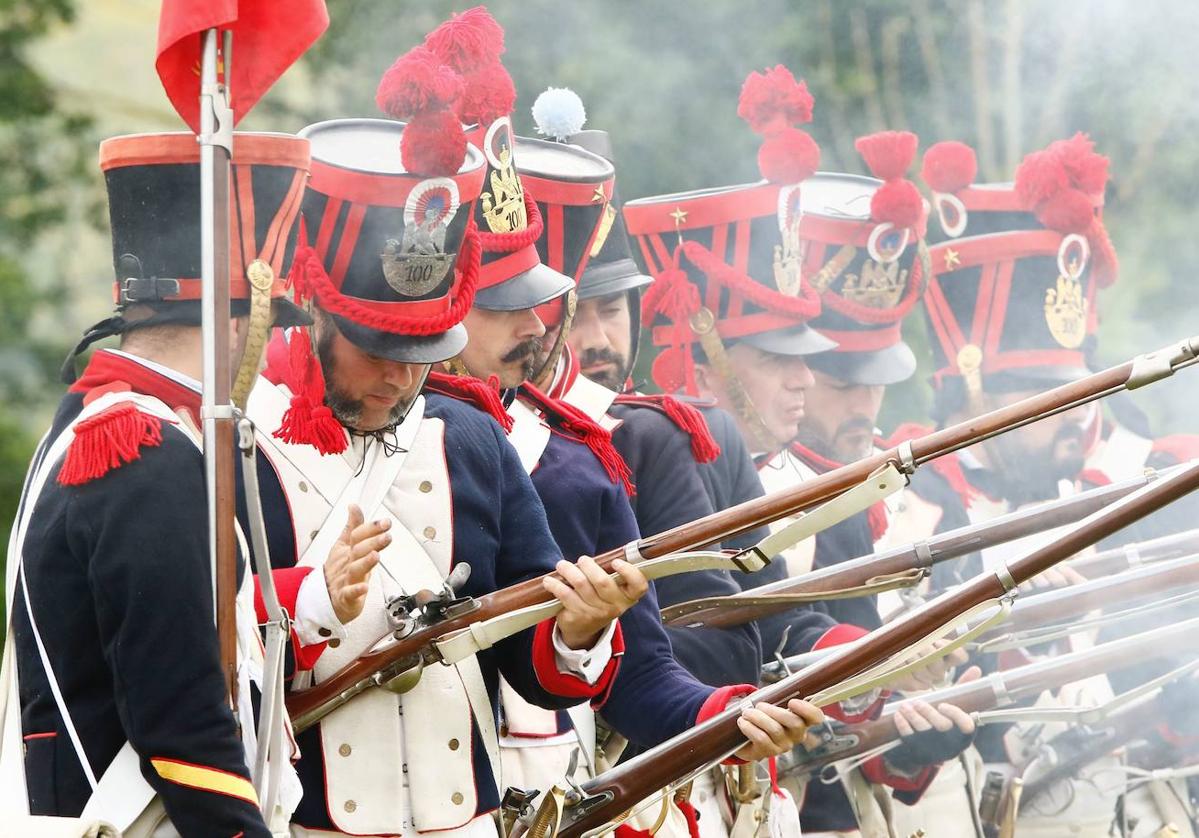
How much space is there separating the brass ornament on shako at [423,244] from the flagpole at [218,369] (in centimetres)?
52

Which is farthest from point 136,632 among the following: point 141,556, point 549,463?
point 549,463

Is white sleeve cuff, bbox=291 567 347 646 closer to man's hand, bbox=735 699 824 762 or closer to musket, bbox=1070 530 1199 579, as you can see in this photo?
man's hand, bbox=735 699 824 762

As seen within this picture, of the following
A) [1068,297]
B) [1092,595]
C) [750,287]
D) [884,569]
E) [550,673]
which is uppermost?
[750,287]

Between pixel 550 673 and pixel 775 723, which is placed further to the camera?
pixel 775 723

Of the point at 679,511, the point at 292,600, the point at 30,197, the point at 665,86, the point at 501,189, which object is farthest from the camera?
the point at 30,197

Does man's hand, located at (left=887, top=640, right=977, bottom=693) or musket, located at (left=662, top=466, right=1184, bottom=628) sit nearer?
musket, located at (left=662, top=466, right=1184, bottom=628)

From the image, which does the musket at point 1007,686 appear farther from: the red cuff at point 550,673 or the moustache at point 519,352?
the red cuff at point 550,673

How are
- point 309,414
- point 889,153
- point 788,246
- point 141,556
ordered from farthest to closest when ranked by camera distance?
point 889,153 → point 788,246 → point 309,414 → point 141,556

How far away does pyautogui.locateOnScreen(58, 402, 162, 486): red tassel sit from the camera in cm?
261

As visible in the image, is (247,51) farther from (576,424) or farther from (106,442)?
(576,424)

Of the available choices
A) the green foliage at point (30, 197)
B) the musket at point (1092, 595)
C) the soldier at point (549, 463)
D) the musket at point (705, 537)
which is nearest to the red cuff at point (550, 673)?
the musket at point (705, 537)

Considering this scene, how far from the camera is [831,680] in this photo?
139 inches

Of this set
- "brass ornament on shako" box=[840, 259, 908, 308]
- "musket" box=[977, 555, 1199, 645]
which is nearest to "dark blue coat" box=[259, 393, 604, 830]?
"musket" box=[977, 555, 1199, 645]

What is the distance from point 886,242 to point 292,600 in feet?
12.6
